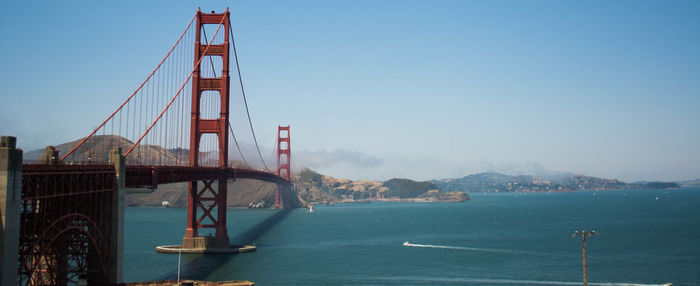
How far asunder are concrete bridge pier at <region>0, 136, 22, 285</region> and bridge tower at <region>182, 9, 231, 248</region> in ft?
100

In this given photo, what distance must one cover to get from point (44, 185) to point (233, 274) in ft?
69.4

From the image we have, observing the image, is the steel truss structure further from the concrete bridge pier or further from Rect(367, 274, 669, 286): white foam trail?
Rect(367, 274, 669, 286): white foam trail

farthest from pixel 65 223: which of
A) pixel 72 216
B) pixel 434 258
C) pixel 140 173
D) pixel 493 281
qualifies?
pixel 434 258

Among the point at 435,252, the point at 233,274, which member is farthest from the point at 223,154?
the point at 435,252

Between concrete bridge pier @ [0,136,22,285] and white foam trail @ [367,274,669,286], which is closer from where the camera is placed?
concrete bridge pier @ [0,136,22,285]

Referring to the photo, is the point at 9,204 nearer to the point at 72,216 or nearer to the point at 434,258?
the point at 72,216

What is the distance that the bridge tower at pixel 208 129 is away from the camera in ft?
168

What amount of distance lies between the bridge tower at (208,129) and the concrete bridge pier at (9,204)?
30.5 metres

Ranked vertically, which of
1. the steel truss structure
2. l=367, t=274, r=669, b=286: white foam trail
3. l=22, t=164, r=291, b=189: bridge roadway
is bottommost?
l=367, t=274, r=669, b=286: white foam trail

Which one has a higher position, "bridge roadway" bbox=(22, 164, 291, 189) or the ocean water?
"bridge roadway" bbox=(22, 164, 291, 189)

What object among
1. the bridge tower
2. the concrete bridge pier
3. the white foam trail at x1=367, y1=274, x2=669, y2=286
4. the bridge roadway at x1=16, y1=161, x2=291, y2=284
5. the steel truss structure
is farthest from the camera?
the bridge tower

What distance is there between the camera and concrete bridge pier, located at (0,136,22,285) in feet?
58.5

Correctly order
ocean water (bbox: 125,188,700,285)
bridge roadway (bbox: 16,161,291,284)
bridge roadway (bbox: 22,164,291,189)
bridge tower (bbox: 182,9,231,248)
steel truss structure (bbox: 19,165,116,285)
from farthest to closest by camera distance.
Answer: bridge tower (bbox: 182,9,231,248) < ocean water (bbox: 125,188,700,285) < bridge roadway (bbox: 22,164,291,189) < steel truss structure (bbox: 19,165,116,285) < bridge roadway (bbox: 16,161,291,284)

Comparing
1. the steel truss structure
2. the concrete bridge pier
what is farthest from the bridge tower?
the concrete bridge pier
